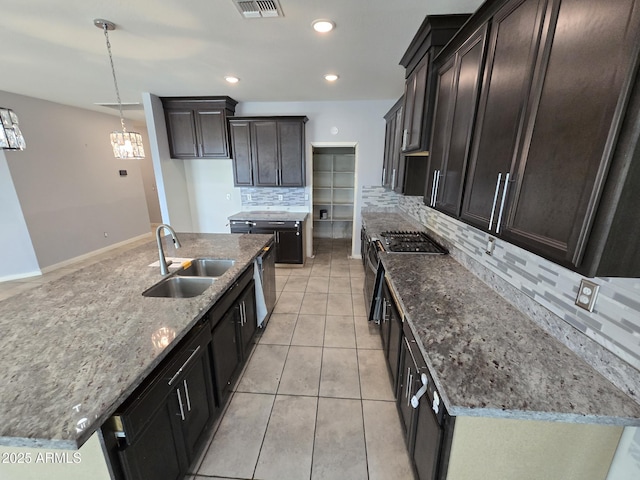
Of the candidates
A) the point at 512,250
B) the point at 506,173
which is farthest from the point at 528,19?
the point at 512,250

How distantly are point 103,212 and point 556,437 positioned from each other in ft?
22.1

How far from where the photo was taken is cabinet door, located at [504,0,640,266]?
64 centimetres

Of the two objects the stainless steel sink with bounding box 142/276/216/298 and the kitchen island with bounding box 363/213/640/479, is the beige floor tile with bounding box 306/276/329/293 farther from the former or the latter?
the kitchen island with bounding box 363/213/640/479

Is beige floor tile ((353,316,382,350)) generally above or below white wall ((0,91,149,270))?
below

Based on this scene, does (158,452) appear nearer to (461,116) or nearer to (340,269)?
(461,116)

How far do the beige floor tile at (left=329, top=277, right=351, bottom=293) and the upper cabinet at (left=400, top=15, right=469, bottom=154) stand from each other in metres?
1.98

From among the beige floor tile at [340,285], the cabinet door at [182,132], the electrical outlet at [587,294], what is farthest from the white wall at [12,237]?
the electrical outlet at [587,294]

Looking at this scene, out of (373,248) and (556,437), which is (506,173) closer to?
(556,437)

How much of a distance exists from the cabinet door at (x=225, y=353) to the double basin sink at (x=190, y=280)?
309 millimetres

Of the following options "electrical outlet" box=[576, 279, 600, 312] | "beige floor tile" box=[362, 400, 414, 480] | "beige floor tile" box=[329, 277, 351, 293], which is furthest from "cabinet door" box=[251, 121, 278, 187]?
"electrical outlet" box=[576, 279, 600, 312]

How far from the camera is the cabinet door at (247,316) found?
204 cm

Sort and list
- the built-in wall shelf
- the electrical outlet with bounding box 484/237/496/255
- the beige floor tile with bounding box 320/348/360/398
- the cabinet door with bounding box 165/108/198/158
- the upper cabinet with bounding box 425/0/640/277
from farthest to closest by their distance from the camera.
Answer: the built-in wall shelf < the cabinet door with bounding box 165/108/198/158 < the beige floor tile with bounding box 320/348/360/398 < the electrical outlet with bounding box 484/237/496/255 < the upper cabinet with bounding box 425/0/640/277

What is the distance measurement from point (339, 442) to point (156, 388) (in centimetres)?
115

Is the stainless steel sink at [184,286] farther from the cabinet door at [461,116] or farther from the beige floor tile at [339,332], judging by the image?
the cabinet door at [461,116]
